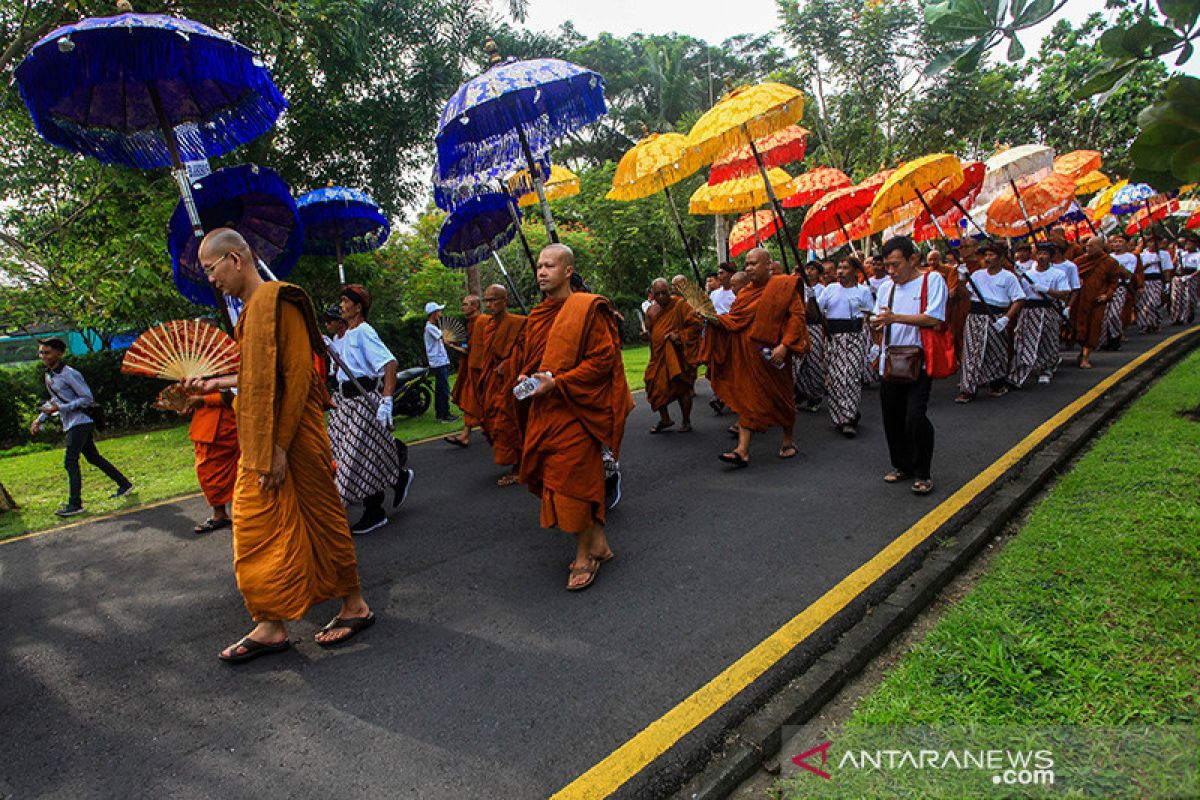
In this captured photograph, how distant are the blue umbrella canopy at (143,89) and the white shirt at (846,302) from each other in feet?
19.1

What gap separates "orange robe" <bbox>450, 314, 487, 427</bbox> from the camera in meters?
6.86

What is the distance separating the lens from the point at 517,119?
5.74m

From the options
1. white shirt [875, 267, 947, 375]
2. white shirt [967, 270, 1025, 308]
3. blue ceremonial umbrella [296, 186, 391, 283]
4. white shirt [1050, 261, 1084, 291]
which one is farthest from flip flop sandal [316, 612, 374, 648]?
white shirt [1050, 261, 1084, 291]

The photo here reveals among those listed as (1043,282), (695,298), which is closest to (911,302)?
(695,298)

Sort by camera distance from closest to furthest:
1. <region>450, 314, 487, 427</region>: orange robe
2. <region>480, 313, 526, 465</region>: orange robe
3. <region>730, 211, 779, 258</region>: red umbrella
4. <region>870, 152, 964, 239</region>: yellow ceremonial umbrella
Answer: <region>480, 313, 526, 465</region>: orange robe → <region>450, 314, 487, 427</region>: orange robe → <region>870, 152, 964, 239</region>: yellow ceremonial umbrella → <region>730, 211, 779, 258</region>: red umbrella

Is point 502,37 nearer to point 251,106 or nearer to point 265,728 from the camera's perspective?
point 251,106

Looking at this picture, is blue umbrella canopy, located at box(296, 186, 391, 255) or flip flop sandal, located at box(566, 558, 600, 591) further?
blue umbrella canopy, located at box(296, 186, 391, 255)

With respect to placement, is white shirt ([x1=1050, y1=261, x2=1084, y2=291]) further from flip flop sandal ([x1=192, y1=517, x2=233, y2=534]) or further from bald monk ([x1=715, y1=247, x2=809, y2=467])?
flip flop sandal ([x1=192, y1=517, x2=233, y2=534])

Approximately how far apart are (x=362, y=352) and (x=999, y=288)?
718cm

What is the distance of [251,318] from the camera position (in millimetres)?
3061

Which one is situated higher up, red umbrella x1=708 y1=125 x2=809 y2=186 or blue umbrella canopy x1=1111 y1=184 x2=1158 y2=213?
red umbrella x1=708 y1=125 x2=809 y2=186

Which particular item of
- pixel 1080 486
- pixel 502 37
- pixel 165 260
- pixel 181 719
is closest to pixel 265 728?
pixel 181 719

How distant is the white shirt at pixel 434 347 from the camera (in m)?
9.75

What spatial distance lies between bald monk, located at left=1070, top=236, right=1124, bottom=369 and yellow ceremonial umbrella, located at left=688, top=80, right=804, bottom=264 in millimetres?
5124
